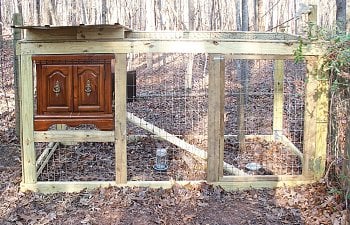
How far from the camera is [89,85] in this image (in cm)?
501

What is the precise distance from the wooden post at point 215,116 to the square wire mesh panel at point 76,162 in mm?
1310

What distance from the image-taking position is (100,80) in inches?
197

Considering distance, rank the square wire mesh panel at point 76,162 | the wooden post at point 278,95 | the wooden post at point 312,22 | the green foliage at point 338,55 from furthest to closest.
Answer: the wooden post at point 278,95 < the square wire mesh panel at point 76,162 < the wooden post at point 312,22 < the green foliage at point 338,55

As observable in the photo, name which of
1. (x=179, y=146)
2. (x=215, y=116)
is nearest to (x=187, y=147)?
(x=179, y=146)

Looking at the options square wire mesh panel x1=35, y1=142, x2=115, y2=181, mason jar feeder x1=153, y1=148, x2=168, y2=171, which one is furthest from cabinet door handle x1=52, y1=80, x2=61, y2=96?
mason jar feeder x1=153, y1=148, x2=168, y2=171

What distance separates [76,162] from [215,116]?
7.49 feet

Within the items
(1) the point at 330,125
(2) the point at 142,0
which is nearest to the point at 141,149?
(1) the point at 330,125

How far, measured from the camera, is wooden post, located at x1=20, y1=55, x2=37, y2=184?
197 inches

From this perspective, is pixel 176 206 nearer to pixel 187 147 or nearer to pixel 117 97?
pixel 187 147

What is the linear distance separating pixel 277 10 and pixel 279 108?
17114 mm

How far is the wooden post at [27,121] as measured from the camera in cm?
500

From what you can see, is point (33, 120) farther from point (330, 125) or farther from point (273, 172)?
point (330, 125)

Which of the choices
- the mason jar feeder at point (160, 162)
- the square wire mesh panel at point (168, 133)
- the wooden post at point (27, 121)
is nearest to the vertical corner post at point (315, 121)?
the square wire mesh panel at point (168, 133)

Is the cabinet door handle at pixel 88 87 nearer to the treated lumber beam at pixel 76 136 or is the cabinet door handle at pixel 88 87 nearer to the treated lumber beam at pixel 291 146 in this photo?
the treated lumber beam at pixel 76 136
